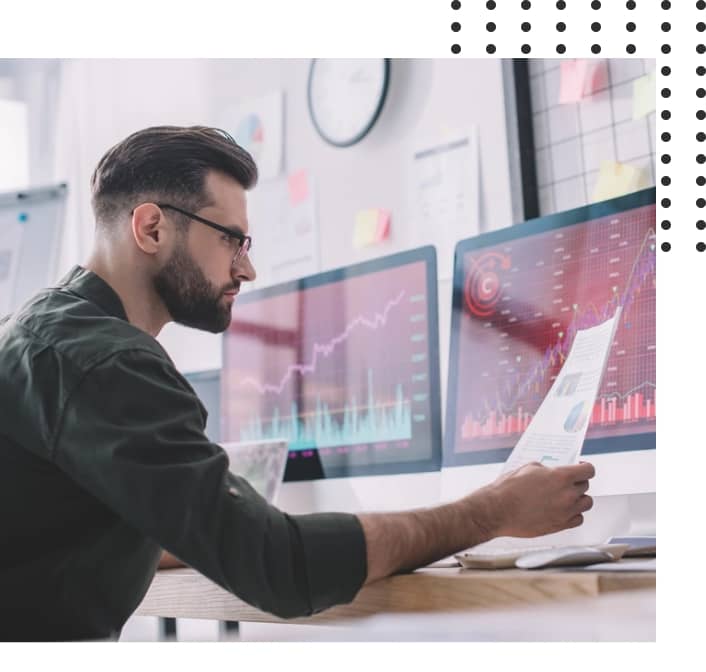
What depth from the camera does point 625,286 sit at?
1.21m

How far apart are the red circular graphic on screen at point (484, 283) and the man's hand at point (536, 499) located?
413 mm

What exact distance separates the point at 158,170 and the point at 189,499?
48cm

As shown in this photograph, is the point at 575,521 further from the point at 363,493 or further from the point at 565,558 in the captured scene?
the point at 363,493

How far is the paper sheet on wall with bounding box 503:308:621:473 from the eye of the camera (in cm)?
106

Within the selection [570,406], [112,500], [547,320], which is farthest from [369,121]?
[112,500]

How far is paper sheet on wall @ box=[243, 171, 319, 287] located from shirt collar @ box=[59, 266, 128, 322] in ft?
3.85

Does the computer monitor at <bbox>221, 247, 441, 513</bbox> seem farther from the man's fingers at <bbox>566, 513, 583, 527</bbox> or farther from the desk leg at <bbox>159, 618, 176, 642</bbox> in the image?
the man's fingers at <bbox>566, 513, 583, 527</bbox>

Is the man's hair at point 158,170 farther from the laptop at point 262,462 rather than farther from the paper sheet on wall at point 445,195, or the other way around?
the paper sheet on wall at point 445,195

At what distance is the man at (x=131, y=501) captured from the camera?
0.86m

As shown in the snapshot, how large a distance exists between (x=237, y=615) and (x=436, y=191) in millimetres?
1183

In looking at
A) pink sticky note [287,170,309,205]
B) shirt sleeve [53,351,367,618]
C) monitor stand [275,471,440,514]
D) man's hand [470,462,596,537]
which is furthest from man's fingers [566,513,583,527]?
pink sticky note [287,170,309,205]
